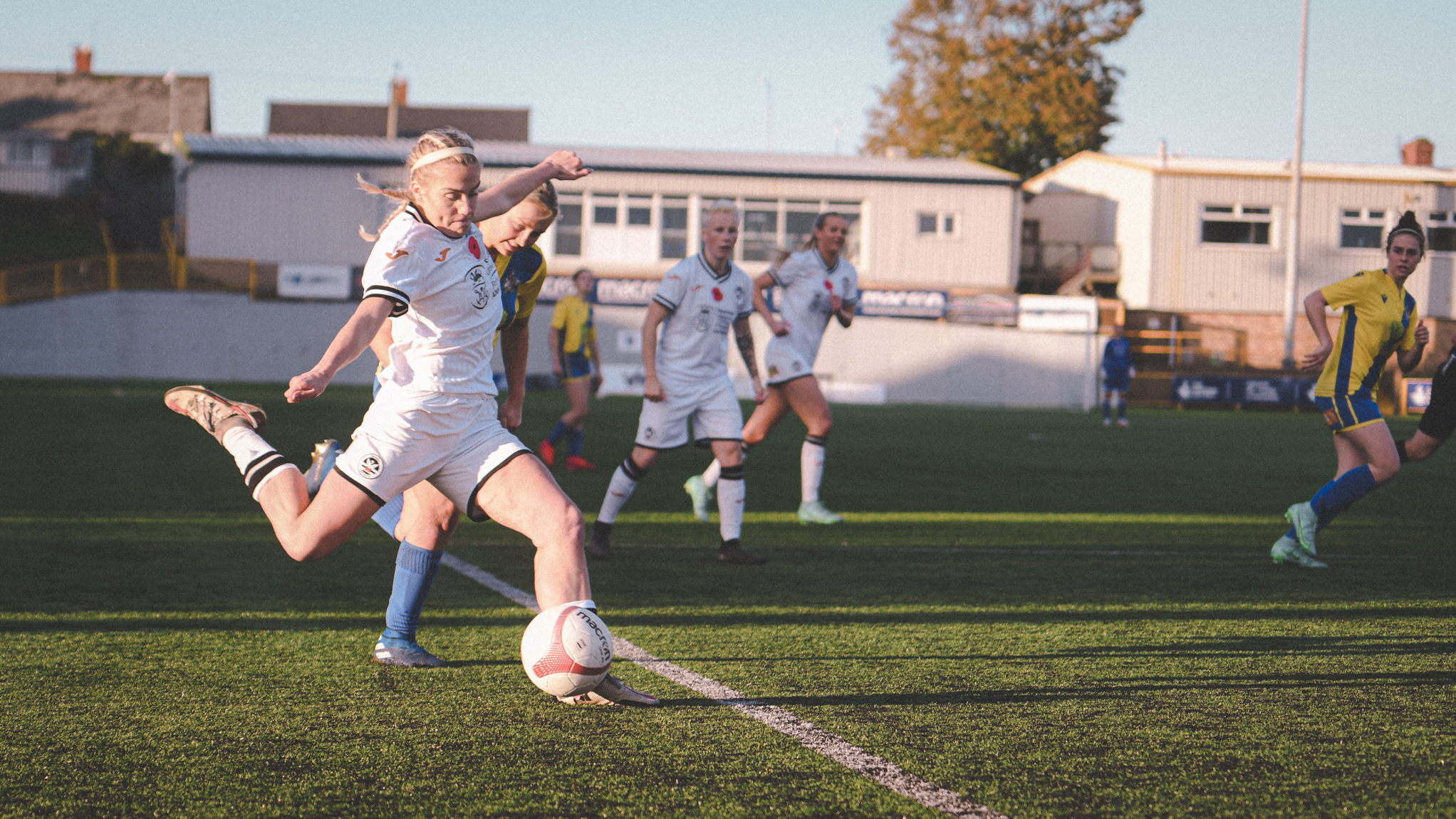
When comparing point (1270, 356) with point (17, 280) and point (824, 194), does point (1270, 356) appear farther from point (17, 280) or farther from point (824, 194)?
point (17, 280)

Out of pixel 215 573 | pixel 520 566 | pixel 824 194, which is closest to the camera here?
pixel 215 573

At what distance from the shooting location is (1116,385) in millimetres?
22781

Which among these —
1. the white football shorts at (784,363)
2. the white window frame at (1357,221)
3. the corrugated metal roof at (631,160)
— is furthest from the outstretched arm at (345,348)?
the white window frame at (1357,221)

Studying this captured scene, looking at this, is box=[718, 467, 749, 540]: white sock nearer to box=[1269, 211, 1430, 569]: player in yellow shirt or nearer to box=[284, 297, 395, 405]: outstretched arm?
box=[1269, 211, 1430, 569]: player in yellow shirt

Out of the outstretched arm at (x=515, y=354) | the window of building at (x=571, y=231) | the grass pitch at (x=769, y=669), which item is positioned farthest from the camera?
the window of building at (x=571, y=231)

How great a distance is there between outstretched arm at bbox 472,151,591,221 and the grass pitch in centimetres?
156

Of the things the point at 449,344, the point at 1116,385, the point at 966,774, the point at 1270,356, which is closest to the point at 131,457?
the point at 449,344

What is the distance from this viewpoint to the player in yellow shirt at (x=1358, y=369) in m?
6.95

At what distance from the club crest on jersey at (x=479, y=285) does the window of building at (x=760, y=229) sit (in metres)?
34.0

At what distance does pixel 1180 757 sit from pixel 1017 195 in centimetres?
3677

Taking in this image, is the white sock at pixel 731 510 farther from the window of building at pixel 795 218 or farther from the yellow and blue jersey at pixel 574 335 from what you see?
the window of building at pixel 795 218

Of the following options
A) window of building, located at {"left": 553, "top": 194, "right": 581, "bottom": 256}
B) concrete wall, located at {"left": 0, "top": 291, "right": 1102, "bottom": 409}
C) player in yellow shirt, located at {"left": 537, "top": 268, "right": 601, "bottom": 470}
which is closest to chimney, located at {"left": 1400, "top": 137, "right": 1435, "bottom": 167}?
concrete wall, located at {"left": 0, "top": 291, "right": 1102, "bottom": 409}

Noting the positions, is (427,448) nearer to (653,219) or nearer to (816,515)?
(816,515)

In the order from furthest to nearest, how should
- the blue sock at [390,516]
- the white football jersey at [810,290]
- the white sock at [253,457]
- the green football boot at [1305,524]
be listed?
1. the white football jersey at [810,290]
2. the green football boot at [1305,524]
3. the blue sock at [390,516]
4. the white sock at [253,457]
